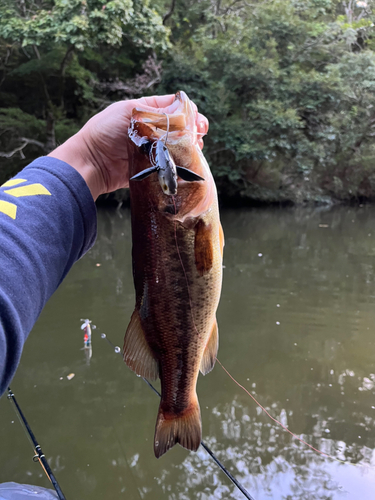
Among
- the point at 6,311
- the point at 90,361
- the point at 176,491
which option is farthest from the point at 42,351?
the point at 6,311

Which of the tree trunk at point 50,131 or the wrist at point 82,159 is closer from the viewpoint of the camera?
the wrist at point 82,159

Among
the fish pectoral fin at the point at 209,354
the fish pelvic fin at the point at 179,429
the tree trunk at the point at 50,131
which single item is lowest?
the tree trunk at the point at 50,131

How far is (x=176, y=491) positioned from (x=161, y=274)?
233cm

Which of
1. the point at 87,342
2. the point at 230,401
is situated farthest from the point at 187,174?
the point at 87,342

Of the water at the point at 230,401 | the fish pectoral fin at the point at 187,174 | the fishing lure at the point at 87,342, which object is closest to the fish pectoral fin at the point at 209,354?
the fish pectoral fin at the point at 187,174

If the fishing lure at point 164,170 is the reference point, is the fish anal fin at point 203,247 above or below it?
below

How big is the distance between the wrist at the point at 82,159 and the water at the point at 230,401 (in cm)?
252

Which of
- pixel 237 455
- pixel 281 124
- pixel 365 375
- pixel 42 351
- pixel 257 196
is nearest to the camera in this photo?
pixel 237 455

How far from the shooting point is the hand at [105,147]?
1.11 metres

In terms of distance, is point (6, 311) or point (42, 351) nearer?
point (6, 311)

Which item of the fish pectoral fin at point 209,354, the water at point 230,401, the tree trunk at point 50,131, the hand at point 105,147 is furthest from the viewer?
the tree trunk at point 50,131

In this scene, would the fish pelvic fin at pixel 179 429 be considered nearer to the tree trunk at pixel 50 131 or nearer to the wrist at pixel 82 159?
the wrist at pixel 82 159

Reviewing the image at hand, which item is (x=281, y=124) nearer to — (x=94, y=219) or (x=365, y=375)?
(x=365, y=375)

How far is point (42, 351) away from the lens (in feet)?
14.4
